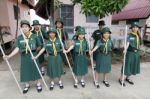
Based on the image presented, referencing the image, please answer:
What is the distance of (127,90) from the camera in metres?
5.50

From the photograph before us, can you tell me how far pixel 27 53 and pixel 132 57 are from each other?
8.98 feet

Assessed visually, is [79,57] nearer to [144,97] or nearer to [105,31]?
[105,31]

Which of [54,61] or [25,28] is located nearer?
[25,28]

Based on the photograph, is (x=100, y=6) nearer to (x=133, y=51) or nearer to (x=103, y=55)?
(x=103, y=55)

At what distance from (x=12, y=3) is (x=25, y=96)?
9693mm

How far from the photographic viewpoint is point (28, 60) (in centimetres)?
512

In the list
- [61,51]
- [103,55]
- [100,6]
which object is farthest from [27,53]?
[100,6]

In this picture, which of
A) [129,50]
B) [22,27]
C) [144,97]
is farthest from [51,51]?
[144,97]

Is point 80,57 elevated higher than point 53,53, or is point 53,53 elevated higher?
point 53,53

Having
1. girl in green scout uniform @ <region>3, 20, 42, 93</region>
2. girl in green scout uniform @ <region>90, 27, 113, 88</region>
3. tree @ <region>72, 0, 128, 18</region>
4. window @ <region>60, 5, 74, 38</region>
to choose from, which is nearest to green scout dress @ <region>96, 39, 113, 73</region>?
girl in green scout uniform @ <region>90, 27, 113, 88</region>

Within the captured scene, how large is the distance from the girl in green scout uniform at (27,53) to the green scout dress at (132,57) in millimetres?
2349

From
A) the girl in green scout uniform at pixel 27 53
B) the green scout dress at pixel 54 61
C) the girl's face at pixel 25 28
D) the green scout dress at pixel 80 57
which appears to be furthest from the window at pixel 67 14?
the girl's face at pixel 25 28

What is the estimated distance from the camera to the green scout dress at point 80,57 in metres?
5.41

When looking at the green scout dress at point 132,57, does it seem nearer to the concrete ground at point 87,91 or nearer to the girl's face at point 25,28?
the concrete ground at point 87,91
